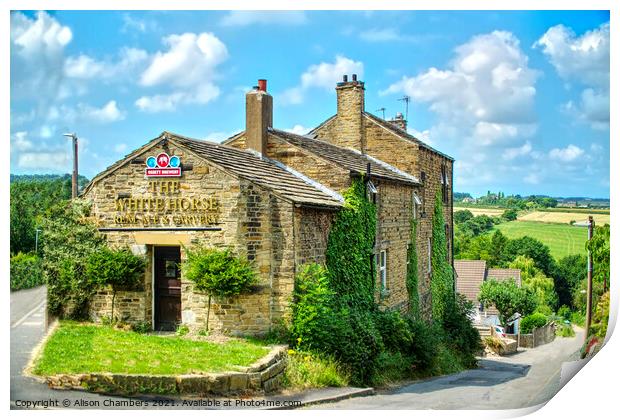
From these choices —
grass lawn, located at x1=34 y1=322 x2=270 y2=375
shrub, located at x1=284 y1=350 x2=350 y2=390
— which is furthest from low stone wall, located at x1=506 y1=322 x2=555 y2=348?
grass lawn, located at x1=34 y1=322 x2=270 y2=375

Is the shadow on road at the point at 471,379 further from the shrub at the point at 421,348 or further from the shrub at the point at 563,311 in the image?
the shrub at the point at 563,311

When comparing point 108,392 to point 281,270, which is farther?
point 281,270

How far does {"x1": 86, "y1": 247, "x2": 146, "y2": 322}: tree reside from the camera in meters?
14.4

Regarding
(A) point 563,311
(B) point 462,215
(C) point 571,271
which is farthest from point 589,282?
(B) point 462,215

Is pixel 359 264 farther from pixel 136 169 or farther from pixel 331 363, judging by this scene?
pixel 136 169

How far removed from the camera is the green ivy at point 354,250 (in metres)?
16.3

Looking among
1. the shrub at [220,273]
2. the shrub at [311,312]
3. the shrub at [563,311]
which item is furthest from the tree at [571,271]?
the shrub at [220,273]

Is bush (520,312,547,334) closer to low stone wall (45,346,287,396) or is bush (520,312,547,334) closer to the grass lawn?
the grass lawn

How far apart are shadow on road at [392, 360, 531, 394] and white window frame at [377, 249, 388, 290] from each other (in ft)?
10.6

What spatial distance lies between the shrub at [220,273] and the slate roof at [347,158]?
4.70m

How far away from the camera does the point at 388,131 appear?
23516 millimetres

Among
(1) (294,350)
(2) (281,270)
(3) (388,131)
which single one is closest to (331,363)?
(1) (294,350)
